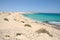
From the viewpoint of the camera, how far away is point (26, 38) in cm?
1197

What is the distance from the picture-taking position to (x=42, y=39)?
12.1 metres

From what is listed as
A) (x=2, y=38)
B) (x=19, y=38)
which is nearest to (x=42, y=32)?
(x=19, y=38)

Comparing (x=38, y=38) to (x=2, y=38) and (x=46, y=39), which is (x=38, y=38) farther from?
(x=2, y=38)

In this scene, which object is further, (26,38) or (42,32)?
(42,32)

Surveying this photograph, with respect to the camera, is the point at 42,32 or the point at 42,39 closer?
the point at 42,39

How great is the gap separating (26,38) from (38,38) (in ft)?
3.16

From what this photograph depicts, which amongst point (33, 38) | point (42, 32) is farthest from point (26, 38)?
point (42, 32)

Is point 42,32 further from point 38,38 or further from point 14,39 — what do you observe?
point 14,39

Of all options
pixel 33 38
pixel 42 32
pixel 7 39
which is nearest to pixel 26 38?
pixel 33 38

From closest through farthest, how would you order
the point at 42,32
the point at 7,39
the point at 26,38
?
the point at 7,39, the point at 26,38, the point at 42,32

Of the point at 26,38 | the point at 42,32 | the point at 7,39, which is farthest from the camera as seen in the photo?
the point at 42,32

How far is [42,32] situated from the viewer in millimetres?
14781

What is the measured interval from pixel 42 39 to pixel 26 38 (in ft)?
4.06

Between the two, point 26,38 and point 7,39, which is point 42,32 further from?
point 7,39
